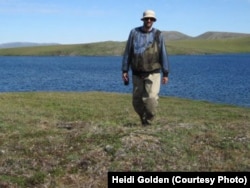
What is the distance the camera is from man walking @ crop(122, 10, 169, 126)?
12.4 metres

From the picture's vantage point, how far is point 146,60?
1259 centimetres

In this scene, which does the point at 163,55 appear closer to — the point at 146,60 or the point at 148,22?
the point at 146,60

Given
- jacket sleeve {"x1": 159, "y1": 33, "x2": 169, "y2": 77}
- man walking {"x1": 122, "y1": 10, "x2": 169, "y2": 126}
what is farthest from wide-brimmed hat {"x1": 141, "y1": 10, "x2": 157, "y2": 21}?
jacket sleeve {"x1": 159, "y1": 33, "x2": 169, "y2": 77}

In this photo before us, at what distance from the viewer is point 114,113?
22.5 metres

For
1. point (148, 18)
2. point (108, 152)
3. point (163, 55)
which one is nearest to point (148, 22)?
point (148, 18)

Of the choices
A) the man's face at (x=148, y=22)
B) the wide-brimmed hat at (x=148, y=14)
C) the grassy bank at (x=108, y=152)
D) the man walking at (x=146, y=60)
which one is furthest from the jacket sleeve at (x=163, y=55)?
the grassy bank at (x=108, y=152)

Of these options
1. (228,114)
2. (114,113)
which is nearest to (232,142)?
(114,113)

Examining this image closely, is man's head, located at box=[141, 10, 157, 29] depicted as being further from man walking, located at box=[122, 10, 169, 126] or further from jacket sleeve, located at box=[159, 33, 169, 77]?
jacket sleeve, located at box=[159, 33, 169, 77]

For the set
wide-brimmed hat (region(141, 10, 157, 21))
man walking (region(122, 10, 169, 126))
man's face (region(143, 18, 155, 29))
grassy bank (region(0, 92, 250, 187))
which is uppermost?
wide-brimmed hat (region(141, 10, 157, 21))

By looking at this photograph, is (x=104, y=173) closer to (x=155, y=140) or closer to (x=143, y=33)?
(x=155, y=140)

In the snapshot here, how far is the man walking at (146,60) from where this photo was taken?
40.7 ft

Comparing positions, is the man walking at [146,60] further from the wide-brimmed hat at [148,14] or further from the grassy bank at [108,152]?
the grassy bank at [108,152]

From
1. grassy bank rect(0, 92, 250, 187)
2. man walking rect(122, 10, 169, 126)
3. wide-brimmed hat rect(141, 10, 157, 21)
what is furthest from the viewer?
man walking rect(122, 10, 169, 126)

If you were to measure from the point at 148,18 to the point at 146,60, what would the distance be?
1164mm
